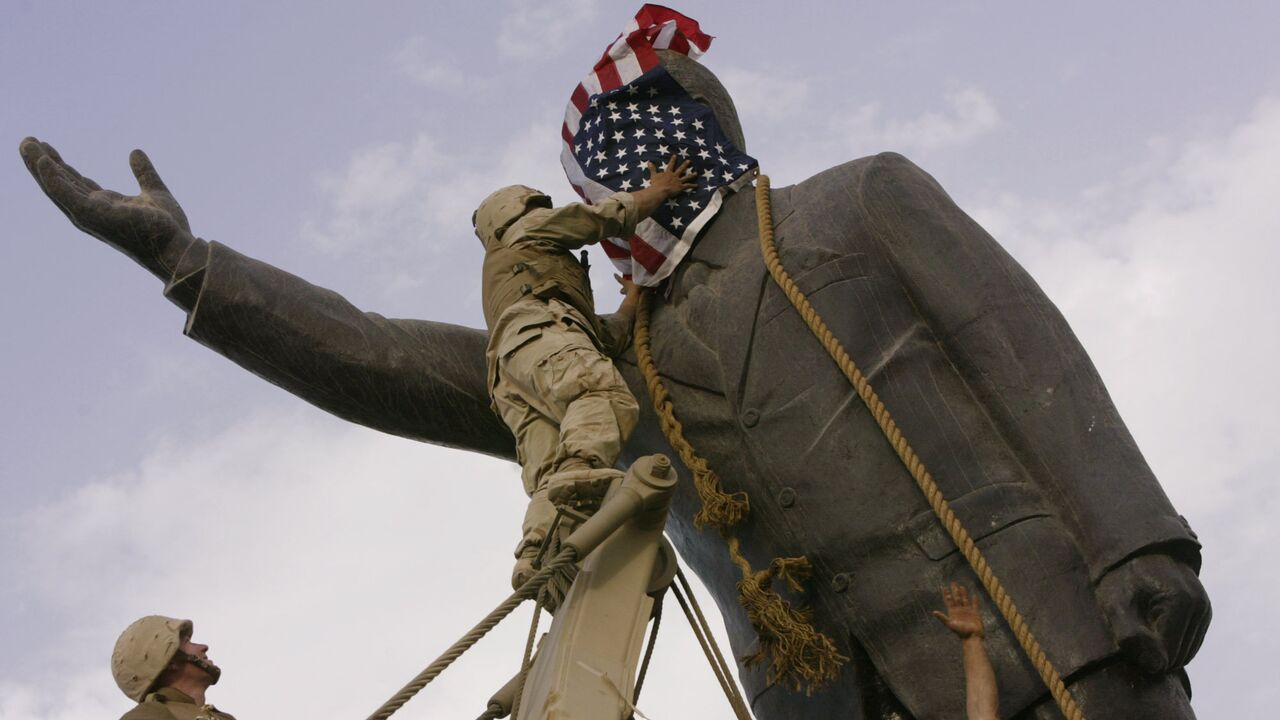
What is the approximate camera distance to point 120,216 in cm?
811

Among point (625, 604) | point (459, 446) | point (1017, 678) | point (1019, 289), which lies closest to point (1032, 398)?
point (1019, 289)

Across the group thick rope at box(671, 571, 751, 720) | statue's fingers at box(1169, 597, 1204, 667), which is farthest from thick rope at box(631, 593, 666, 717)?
statue's fingers at box(1169, 597, 1204, 667)

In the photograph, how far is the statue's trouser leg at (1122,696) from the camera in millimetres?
6320

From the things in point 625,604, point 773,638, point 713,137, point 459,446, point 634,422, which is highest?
point 713,137

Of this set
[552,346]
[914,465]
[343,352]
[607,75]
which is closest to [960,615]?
[914,465]

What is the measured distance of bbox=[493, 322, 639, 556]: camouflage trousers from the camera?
6695mm

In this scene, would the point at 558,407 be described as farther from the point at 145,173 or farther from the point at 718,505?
the point at 145,173

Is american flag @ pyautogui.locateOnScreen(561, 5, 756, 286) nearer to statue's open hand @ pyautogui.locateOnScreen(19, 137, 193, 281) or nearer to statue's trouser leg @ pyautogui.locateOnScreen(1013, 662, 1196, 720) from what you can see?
statue's open hand @ pyautogui.locateOnScreen(19, 137, 193, 281)

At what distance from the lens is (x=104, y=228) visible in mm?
8117

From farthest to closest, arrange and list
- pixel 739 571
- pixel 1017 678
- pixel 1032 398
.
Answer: pixel 739 571 < pixel 1032 398 < pixel 1017 678

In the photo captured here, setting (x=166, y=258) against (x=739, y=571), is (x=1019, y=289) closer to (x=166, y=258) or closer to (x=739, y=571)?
(x=739, y=571)

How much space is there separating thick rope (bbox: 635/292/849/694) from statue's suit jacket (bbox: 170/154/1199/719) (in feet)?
0.23

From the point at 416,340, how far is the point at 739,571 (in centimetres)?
182

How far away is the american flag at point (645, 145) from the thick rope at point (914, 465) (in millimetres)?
273
